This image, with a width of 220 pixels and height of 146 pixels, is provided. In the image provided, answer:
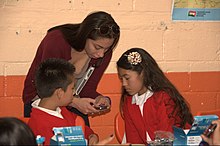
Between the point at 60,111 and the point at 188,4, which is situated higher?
the point at 188,4

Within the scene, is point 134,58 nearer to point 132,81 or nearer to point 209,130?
point 132,81

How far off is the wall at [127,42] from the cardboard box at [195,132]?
1.20 m

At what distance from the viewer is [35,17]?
2.92m

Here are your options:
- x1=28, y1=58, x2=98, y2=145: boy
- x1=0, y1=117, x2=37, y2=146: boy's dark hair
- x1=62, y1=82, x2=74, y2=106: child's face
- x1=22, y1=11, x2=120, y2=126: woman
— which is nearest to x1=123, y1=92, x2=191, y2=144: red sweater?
x1=22, y1=11, x2=120, y2=126: woman

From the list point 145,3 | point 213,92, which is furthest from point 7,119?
point 213,92

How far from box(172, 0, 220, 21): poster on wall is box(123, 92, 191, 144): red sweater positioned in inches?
29.4

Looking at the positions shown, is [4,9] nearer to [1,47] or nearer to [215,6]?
[1,47]

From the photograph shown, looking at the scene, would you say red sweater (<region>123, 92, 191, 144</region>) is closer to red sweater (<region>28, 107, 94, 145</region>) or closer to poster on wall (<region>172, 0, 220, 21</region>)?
red sweater (<region>28, 107, 94, 145</region>)

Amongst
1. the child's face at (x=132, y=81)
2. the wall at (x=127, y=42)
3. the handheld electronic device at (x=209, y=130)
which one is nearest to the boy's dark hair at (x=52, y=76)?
the child's face at (x=132, y=81)

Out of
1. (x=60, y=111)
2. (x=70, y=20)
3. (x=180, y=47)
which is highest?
(x=70, y=20)

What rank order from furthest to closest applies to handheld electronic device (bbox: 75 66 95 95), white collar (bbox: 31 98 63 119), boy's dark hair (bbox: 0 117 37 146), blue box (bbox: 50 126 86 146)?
handheld electronic device (bbox: 75 66 95 95)
white collar (bbox: 31 98 63 119)
blue box (bbox: 50 126 86 146)
boy's dark hair (bbox: 0 117 37 146)

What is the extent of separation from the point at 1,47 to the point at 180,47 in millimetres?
1213

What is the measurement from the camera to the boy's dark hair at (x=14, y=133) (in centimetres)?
144

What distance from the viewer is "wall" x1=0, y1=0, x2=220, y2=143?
2.91 m
